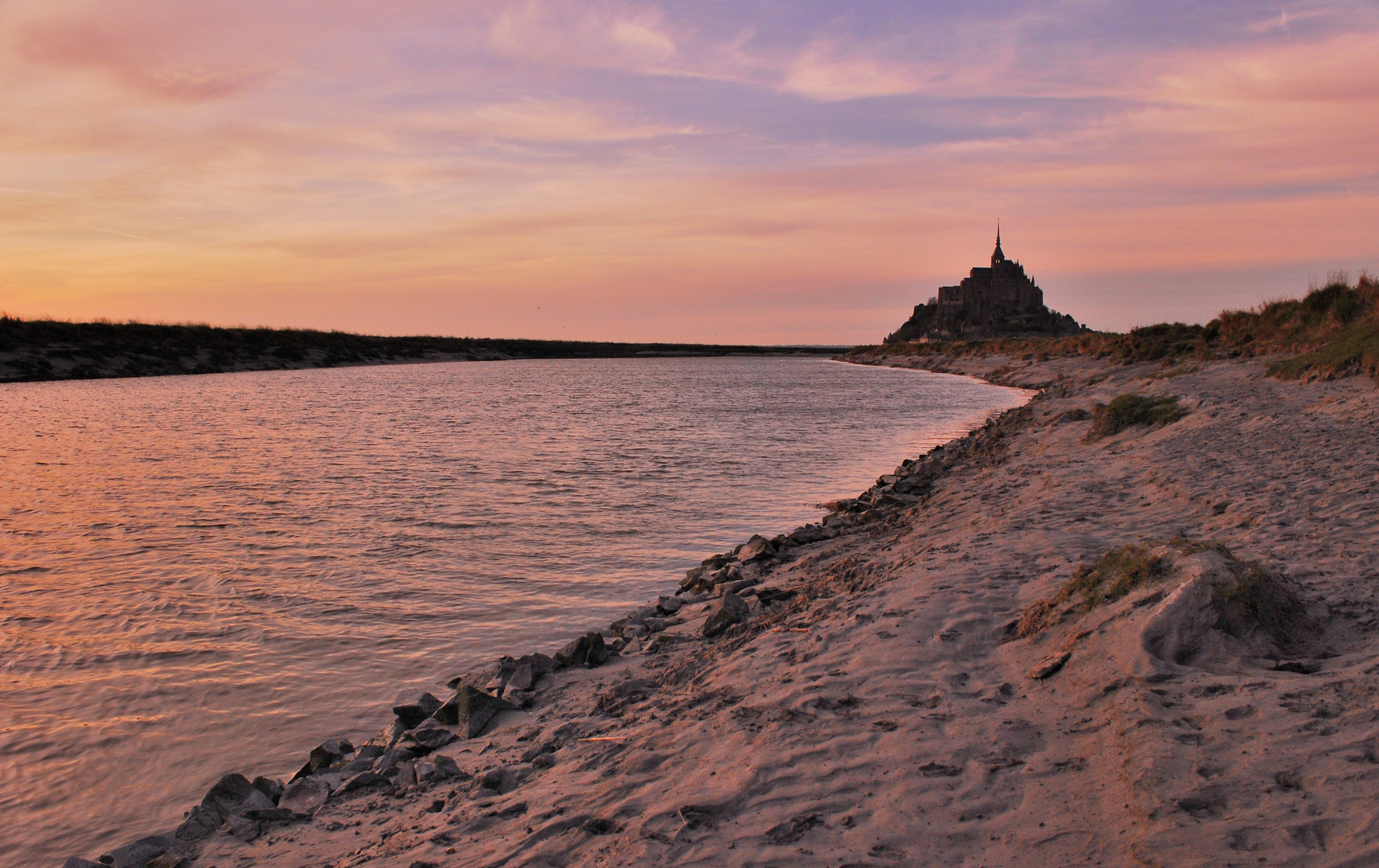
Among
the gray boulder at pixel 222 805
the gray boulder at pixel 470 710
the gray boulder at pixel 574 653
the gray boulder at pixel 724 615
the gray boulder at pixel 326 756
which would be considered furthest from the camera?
the gray boulder at pixel 724 615

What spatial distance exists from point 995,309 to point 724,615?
16210cm

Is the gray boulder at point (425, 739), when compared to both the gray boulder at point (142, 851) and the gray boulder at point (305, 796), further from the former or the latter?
the gray boulder at point (142, 851)

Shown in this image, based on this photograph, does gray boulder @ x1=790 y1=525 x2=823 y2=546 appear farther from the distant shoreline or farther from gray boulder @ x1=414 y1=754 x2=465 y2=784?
the distant shoreline

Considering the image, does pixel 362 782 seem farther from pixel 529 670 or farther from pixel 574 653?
pixel 574 653

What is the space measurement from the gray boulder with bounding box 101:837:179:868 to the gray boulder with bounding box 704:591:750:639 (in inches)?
164

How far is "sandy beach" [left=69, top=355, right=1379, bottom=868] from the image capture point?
11.5 ft

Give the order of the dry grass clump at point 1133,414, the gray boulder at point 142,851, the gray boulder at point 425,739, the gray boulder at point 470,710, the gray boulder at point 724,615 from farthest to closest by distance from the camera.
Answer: the dry grass clump at point 1133,414 → the gray boulder at point 724,615 → the gray boulder at point 470,710 → the gray boulder at point 425,739 → the gray boulder at point 142,851

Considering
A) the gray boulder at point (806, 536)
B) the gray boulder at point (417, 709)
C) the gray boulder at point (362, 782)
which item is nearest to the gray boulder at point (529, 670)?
the gray boulder at point (417, 709)

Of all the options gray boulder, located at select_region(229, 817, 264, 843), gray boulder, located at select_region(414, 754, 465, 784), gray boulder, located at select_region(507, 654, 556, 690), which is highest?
gray boulder, located at select_region(507, 654, 556, 690)

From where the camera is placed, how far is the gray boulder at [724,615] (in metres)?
7.29

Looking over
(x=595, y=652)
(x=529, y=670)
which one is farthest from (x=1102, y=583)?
(x=529, y=670)

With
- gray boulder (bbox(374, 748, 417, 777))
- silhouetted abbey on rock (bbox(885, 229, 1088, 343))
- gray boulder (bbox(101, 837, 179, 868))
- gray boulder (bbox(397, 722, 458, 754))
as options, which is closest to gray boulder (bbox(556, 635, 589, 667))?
gray boulder (bbox(397, 722, 458, 754))

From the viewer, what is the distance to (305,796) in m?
5.00

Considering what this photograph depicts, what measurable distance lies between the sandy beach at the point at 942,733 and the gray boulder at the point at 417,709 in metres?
0.16
